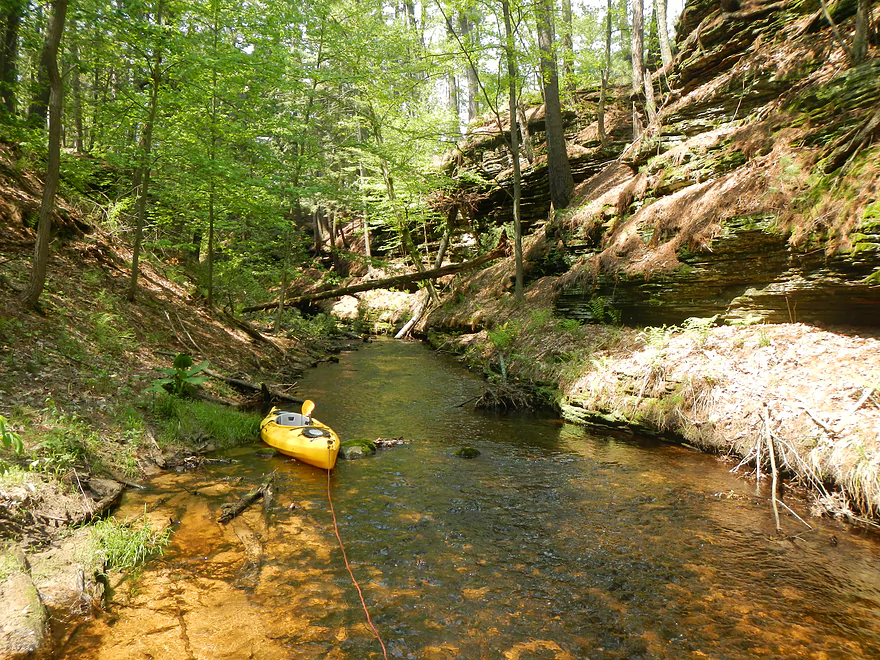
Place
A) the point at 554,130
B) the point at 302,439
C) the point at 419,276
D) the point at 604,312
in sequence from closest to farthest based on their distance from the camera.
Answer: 1. the point at 302,439
2. the point at 604,312
3. the point at 554,130
4. the point at 419,276

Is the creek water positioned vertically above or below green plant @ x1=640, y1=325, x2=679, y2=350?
below

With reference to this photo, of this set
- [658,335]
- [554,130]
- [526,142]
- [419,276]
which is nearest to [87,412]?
[658,335]

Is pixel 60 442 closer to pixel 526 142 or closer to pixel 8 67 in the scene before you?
pixel 8 67

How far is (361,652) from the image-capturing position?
334 cm

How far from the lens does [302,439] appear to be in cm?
678

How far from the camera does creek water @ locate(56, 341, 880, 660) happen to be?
11.3 ft

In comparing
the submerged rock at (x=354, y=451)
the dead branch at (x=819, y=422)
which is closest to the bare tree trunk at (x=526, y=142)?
the submerged rock at (x=354, y=451)

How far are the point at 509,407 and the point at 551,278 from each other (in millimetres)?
5515

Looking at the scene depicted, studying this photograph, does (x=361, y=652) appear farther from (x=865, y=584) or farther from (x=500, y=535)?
(x=865, y=584)

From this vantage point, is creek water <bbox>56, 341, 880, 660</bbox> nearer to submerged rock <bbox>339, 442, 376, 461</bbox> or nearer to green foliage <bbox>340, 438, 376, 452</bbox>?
submerged rock <bbox>339, 442, 376, 461</bbox>

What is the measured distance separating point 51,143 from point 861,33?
523 inches

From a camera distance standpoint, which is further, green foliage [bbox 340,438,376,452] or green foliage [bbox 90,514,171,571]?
green foliage [bbox 340,438,376,452]

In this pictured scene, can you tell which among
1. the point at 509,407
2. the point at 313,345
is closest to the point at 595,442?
the point at 509,407

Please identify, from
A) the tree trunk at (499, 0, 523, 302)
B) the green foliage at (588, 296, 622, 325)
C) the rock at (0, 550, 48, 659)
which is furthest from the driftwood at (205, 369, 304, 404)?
the tree trunk at (499, 0, 523, 302)
